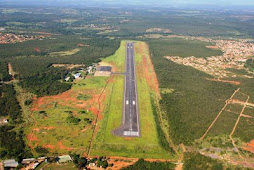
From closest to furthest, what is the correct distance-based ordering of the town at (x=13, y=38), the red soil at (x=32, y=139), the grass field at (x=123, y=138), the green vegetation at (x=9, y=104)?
the grass field at (x=123, y=138), the red soil at (x=32, y=139), the green vegetation at (x=9, y=104), the town at (x=13, y=38)

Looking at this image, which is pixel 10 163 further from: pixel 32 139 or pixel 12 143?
pixel 32 139

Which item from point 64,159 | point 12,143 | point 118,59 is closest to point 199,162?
point 64,159

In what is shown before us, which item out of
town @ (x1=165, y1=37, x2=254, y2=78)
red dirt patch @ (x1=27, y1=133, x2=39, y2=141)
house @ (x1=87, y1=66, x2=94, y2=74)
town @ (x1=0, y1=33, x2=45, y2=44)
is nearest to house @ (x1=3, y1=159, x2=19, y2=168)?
red dirt patch @ (x1=27, y1=133, x2=39, y2=141)

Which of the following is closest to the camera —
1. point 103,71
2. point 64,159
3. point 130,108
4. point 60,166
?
point 60,166

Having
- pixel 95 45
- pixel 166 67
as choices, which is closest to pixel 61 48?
pixel 95 45

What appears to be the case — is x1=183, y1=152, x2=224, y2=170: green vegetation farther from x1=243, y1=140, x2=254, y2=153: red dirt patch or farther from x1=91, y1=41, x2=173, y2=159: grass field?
x1=243, y1=140, x2=254, y2=153: red dirt patch

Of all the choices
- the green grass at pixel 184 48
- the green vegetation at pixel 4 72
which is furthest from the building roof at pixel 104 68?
the green grass at pixel 184 48

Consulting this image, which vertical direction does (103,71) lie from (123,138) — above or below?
above

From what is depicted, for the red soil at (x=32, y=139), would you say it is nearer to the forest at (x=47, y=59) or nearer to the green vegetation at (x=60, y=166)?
the green vegetation at (x=60, y=166)
